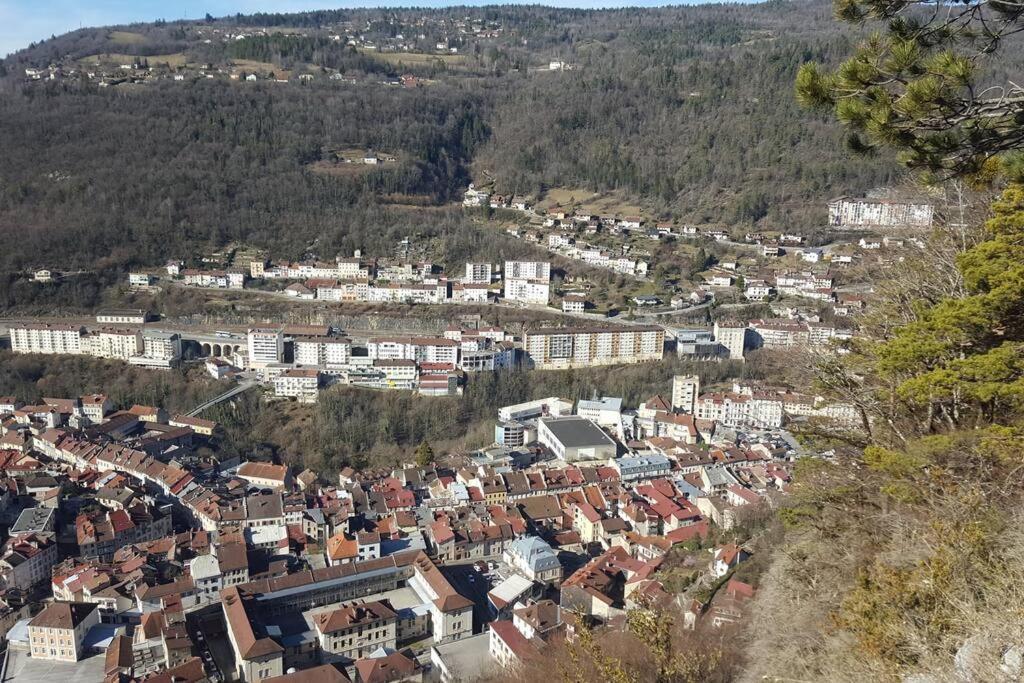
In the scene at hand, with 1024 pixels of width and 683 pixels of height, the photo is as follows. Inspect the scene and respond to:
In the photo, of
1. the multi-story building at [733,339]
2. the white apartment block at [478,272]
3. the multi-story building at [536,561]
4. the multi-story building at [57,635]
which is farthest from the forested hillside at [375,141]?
the multi-story building at [536,561]

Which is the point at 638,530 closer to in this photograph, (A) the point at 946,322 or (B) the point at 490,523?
(B) the point at 490,523

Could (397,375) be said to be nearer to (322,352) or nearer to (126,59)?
(322,352)

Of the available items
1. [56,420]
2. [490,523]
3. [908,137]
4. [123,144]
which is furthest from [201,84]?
[908,137]

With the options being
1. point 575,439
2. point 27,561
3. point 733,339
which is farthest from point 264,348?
point 733,339

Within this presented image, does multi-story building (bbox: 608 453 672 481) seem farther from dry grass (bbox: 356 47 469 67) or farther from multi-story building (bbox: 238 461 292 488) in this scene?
dry grass (bbox: 356 47 469 67)

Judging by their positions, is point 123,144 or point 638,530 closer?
point 638,530

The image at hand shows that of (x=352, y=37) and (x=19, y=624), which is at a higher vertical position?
(x=352, y=37)
